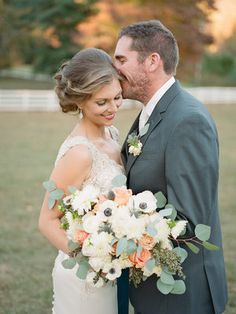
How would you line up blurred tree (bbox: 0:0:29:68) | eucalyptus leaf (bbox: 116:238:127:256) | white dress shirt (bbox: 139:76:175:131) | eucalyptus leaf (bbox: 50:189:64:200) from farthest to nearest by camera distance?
blurred tree (bbox: 0:0:29:68), white dress shirt (bbox: 139:76:175:131), eucalyptus leaf (bbox: 50:189:64:200), eucalyptus leaf (bbox: 116:238:127:256)

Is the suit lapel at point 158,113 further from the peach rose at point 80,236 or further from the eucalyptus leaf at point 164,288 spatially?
the eucalyptus leaf at point 164,288

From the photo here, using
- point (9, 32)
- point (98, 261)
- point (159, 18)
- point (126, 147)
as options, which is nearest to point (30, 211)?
point (126, 147)

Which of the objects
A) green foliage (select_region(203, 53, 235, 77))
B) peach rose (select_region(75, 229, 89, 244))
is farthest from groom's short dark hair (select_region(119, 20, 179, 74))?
green foliage (select_region(203, 53, 235, 77))

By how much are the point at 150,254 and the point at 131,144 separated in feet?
2.25

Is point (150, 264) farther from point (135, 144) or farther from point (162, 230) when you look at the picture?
point (135, 144)

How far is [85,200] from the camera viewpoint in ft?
9.27

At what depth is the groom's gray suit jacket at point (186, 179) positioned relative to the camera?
2910 millimetres

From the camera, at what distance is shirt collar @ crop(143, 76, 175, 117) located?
10.8ft

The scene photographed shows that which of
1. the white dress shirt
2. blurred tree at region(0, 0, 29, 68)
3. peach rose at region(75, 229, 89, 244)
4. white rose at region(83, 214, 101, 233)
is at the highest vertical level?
the white dress shirt

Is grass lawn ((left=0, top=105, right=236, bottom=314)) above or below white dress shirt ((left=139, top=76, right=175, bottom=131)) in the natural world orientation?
below

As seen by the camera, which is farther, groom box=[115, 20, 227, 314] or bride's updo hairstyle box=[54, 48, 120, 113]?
bride's updo hairstyle box=[54, 48, 120, 113]

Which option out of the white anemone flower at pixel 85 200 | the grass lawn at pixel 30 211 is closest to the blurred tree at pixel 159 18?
the grass lawn at pixel 30 211

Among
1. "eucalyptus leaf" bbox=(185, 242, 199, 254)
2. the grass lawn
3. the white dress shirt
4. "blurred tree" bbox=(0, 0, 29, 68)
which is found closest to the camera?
"eucalyptus leaf" bbox=(185, 242, 199, 254)

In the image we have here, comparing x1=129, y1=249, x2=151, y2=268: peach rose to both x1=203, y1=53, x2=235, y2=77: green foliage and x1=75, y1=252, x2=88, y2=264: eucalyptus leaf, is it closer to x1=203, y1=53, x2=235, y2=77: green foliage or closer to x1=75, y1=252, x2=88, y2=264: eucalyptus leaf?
x1=75, y1=252, x2=88, y2=264: eucalyptus leaf
